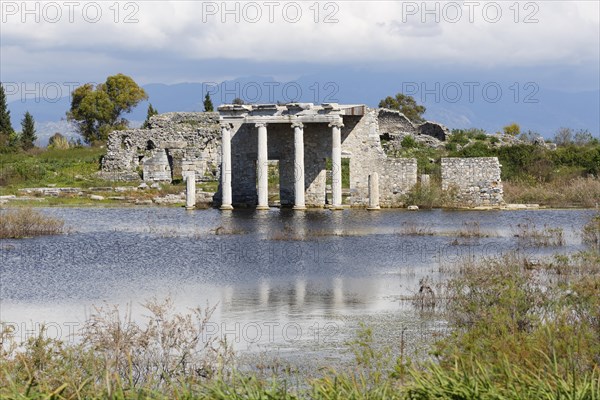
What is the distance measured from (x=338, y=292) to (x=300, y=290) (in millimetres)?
798

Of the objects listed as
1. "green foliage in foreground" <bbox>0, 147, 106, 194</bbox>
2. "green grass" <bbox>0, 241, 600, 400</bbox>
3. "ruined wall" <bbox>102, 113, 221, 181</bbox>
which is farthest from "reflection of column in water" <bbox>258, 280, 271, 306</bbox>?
"ruined wall" <bbox>102, 113, 221, 181</bbox>

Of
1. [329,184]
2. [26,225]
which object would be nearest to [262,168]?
[329,184]

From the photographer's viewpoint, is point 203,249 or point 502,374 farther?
point 203,249

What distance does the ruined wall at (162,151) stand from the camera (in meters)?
54.1

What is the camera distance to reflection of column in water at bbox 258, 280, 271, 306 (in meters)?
19.1

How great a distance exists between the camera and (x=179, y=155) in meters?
57.2

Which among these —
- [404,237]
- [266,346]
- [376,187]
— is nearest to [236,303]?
[266,346]

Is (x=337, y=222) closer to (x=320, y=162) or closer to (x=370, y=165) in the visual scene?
(x=370, y=165)

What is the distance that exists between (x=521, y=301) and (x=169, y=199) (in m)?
35.2

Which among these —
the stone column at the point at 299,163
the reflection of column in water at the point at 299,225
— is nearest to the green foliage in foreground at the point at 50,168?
the stone column at the point at 299,163

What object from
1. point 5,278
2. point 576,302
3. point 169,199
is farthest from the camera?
point 169,199

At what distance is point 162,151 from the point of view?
54.0 metres

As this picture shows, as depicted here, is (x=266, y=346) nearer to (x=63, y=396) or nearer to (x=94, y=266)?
(x=63, y=396)

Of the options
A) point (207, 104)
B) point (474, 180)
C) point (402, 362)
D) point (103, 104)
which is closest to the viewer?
point (402, 362)
